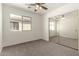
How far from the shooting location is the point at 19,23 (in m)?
4.38

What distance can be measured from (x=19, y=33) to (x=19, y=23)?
2.55 ft

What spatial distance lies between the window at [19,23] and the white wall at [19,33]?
0.29 metres

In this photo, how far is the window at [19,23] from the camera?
3.98 m

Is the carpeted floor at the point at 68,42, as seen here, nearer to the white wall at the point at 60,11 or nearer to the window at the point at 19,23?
the white wall at the point at 60,11

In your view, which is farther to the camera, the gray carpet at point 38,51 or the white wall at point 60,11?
the white wall at point 60,11

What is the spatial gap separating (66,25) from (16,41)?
373 centimetres

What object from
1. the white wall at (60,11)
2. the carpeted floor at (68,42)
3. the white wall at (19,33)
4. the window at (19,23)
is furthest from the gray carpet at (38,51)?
the white wall at (60,11)

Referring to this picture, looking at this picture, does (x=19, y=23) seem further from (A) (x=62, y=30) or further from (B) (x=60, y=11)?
(A) (x=62, y=30)

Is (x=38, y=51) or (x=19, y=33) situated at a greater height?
(x=19, y=33)

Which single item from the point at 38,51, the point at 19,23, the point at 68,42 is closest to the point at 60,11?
the point at 68,42

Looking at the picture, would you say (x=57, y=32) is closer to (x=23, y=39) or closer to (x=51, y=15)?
(x=51, y=15)

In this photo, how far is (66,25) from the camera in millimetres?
4133

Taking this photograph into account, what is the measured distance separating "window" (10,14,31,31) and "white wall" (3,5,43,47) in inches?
11.3

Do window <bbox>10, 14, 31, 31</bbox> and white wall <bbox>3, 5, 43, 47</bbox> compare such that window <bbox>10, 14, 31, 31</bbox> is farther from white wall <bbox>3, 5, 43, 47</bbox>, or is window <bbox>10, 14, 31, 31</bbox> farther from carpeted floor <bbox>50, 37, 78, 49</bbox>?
carpeted floor <bbox>50, 37, 78, 49</bbox>
